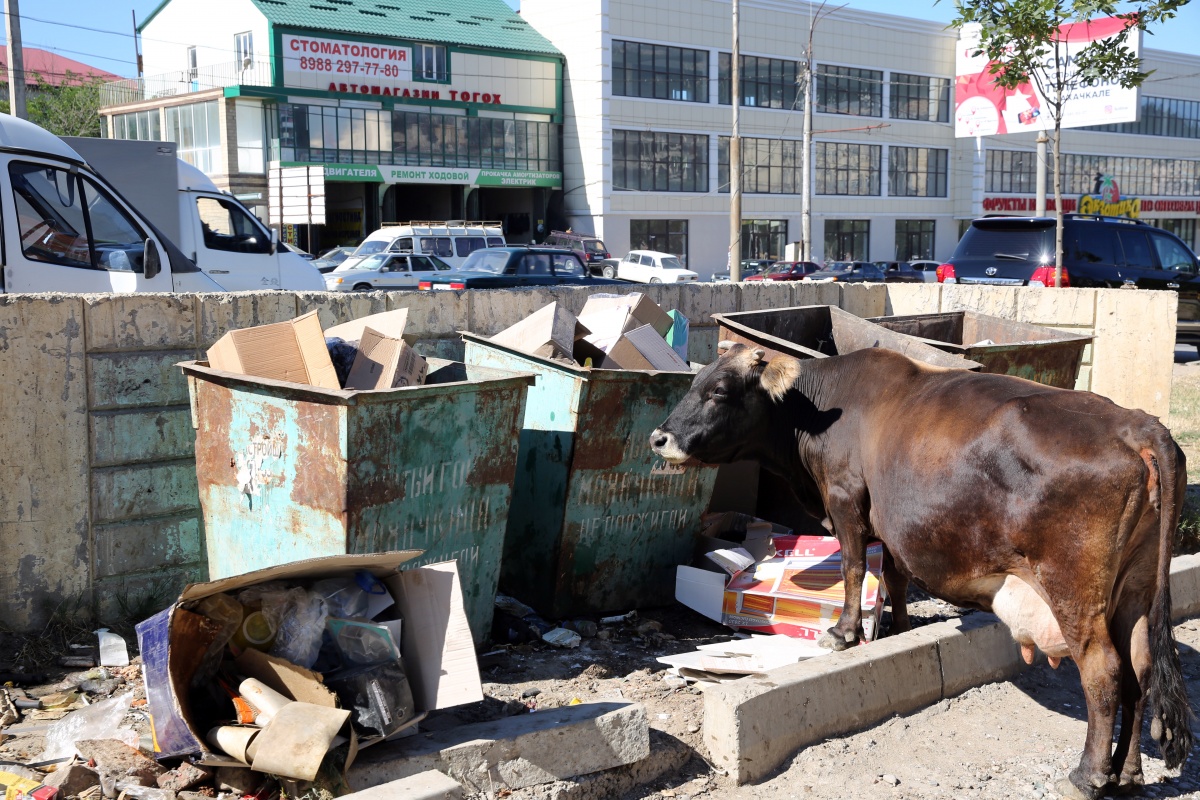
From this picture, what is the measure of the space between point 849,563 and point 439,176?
1689 inches

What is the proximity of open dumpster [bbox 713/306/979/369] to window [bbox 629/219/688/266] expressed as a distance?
4377cm

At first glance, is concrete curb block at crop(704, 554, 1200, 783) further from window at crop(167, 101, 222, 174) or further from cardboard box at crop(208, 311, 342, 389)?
window at crop(167, 101, 222, 174)

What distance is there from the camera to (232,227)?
14.6m

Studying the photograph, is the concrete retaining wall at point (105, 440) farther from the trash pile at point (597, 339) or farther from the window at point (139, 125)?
the window at point (139, 125)

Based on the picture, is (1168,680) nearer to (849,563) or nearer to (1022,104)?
(849,563)

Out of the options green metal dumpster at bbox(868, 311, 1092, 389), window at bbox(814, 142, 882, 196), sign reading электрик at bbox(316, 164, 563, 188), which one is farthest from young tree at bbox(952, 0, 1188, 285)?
window at bbox(814, 142, 882, 196)

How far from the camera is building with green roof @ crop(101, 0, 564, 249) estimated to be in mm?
42469

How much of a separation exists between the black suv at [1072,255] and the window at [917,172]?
45.0 metres

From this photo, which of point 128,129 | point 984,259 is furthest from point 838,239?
point 984,259

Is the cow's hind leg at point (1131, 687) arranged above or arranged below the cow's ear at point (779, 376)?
below

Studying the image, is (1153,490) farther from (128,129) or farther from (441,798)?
(128,129)

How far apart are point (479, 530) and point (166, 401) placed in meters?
1.59

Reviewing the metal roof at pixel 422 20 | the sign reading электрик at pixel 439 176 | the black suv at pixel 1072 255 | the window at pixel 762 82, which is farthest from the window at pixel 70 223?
the window at pixel 762 82

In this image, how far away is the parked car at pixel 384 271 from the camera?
26938 mm
